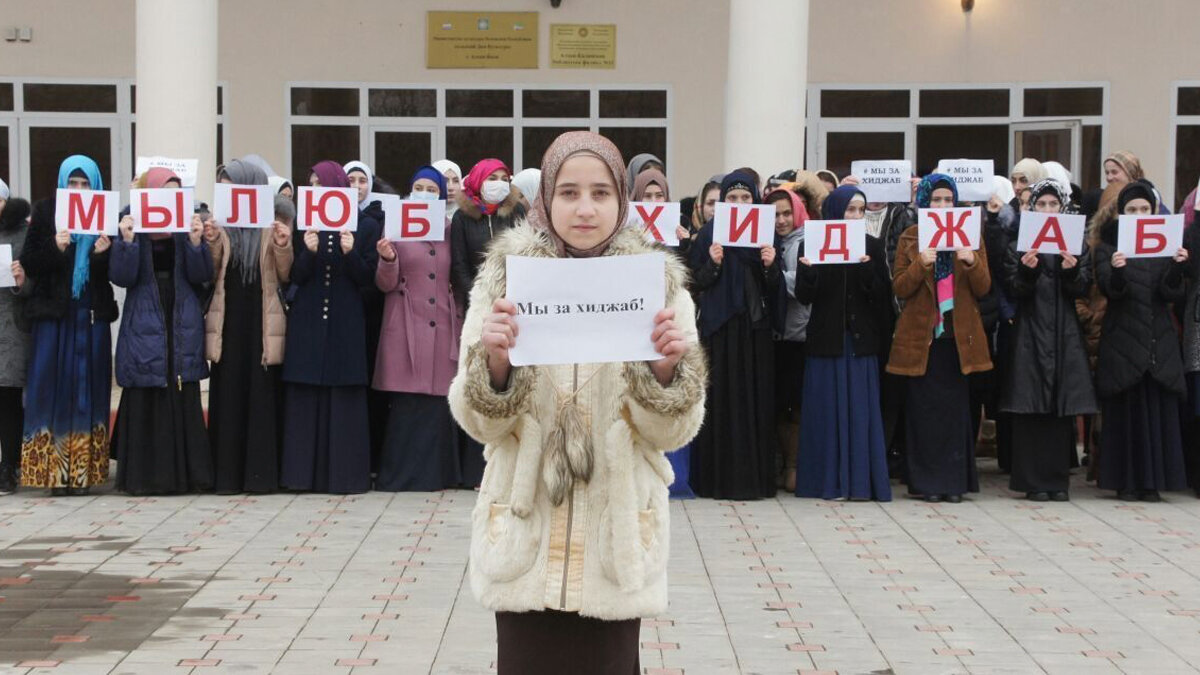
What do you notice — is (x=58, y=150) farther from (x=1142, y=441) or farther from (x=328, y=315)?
(x=1142, y=441)

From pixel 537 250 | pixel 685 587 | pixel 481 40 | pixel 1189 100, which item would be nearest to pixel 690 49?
pixel 481 40

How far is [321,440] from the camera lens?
36.1 feet

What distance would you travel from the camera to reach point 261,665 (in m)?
6.58

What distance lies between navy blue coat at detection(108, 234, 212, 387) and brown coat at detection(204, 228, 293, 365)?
102mm

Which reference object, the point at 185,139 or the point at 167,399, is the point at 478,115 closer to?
the point at 185,139

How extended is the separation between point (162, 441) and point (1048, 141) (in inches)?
452

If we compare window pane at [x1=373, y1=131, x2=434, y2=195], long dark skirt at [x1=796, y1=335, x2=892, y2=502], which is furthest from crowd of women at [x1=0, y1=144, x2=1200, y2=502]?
window pane at [x1=373, y1=131, x2=434, y2=195]

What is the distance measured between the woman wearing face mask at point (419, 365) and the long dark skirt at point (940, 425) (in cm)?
280

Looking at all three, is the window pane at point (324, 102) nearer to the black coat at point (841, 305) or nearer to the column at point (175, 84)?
the column at point (175, 84)

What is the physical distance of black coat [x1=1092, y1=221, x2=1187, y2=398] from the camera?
10.8 m

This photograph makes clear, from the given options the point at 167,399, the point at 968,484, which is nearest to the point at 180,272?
the point at 167,399

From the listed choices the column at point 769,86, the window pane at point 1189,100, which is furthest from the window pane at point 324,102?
the column at point 769,86

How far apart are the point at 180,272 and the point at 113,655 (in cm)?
429

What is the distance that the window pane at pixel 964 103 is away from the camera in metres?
19.0
